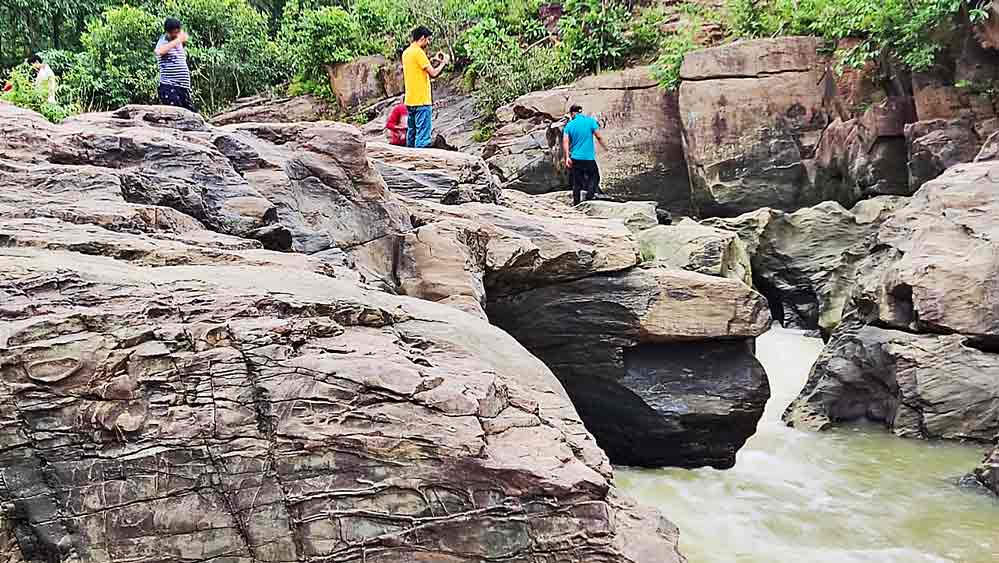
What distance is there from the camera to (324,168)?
23.1 ft

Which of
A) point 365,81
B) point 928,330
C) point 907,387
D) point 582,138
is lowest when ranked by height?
point 907,387

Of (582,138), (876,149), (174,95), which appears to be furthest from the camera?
(876,149)

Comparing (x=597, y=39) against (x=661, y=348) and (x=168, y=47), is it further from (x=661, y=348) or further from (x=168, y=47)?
(x=661, y=348)

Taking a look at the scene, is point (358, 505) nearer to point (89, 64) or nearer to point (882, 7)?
point (882, 7)

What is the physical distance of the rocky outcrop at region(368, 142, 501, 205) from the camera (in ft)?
27.3

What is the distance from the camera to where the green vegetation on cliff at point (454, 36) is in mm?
15312

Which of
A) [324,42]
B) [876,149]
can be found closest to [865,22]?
[876,149]

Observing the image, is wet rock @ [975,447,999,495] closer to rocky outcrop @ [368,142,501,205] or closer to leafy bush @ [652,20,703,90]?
rocky outcrop @ [368,142,501,205]

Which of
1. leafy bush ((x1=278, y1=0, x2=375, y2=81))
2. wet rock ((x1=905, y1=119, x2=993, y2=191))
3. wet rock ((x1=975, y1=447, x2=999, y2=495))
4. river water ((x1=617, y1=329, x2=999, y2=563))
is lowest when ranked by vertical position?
river water ((x1=617, y1=329, x2=999, y2=563))

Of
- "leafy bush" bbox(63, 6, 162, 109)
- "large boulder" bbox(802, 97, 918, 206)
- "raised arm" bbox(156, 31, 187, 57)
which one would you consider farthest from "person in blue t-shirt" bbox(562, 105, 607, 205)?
"leafy bush" bbox(63, 6, 162, 109)

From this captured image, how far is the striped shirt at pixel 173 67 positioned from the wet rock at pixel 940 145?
10.6 metres

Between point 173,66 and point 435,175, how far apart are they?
3.31 m

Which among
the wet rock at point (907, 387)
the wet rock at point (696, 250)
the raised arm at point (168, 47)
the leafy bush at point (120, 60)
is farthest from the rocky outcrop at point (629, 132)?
the leafy bush at point (120, 60)

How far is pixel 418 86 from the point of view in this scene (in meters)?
10.3
